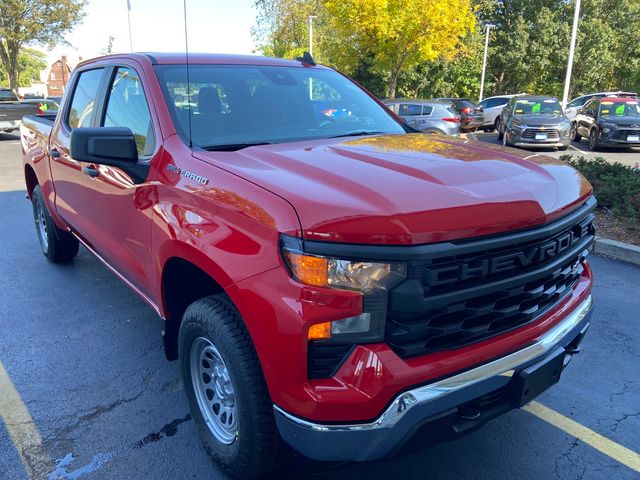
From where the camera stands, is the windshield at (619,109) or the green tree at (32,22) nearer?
the windshield at (619,109)

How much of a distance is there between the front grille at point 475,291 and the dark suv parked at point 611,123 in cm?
1404

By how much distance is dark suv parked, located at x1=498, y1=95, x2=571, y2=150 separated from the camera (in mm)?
14477

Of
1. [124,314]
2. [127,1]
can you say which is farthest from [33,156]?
[127,1]

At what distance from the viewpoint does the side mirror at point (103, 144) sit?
2.60 metres

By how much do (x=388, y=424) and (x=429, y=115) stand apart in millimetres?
Result: 14142

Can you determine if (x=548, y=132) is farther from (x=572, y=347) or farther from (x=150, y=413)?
(x=150, y=413)

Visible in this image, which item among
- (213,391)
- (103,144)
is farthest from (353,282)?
(103,144)

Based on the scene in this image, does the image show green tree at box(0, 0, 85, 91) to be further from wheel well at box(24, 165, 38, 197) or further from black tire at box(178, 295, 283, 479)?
black tire at box(178, 295, 283, 479)

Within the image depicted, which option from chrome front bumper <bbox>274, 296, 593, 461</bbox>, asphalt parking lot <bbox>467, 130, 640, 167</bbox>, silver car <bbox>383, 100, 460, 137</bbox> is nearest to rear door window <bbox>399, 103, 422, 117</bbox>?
silver car <bbox>383, 100, 460, 137</bbox>

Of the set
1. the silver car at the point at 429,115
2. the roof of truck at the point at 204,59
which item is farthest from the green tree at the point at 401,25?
the roof of truck at the point at 204,59

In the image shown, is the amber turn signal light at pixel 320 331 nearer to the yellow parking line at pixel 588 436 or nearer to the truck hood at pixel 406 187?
the truck hood at pixel 406 187

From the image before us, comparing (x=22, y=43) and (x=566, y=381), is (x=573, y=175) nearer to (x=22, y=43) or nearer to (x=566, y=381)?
(x=566, y=381)

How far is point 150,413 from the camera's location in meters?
2.99

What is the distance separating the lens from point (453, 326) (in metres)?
1.91
